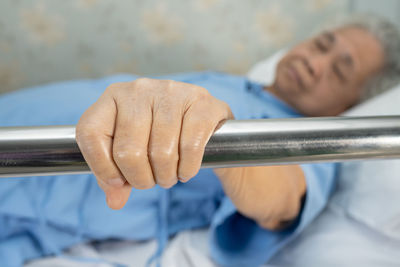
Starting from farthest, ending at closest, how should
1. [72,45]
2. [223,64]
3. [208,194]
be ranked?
[223,64], [72,45], [208,194]

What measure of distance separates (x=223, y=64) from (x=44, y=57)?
2.52 feet

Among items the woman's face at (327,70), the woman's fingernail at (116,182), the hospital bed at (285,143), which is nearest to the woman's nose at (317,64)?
the woman's face at (327,70)

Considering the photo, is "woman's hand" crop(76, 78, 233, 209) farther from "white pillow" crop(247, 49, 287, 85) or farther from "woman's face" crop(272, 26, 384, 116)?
"white pillow" crop(247, 49, 287, 85)

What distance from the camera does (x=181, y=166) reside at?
291 millimetres

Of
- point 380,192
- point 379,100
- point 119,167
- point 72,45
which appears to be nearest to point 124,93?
point 119,167

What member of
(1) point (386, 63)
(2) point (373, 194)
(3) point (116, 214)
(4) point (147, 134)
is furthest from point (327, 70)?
(4) point (147, 134)

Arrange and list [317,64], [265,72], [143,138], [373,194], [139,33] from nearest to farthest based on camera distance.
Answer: [143,138] → [373,194] → [317,64] → [265,72] → [139,33]

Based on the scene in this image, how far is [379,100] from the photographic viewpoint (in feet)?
2.60

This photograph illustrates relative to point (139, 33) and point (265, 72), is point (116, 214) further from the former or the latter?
point (139, 33)

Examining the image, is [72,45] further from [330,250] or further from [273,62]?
[330,250]

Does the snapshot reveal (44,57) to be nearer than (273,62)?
No

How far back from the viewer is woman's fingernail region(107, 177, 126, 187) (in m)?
0.29

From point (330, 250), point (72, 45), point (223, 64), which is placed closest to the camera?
point (330, 250)

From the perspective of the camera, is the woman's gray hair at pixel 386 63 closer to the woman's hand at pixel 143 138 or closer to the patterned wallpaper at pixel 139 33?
the patterned wallpaper at pixel 139 33
